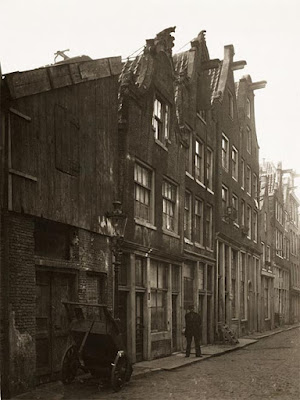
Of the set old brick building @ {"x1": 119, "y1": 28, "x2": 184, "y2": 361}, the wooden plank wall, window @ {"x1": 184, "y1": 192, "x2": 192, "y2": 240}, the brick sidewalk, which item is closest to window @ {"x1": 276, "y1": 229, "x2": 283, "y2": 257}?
the brick sidewalk

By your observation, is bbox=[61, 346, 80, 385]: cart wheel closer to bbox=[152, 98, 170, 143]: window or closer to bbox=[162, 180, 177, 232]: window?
bbox=[162, 180, 177, 232]: window

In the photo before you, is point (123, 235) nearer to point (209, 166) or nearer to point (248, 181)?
point (209, 166)

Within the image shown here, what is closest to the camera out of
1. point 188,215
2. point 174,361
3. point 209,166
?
point 174,361

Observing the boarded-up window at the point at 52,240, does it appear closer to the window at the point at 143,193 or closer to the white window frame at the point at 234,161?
the window at the point at 143,193

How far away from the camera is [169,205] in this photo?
874 inches

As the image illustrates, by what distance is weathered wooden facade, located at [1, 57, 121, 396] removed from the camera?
1170 cm

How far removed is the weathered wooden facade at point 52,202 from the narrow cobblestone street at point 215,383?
1332 millimetres

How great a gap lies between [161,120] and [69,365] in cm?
1095

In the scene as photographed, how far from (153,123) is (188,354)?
301 inches

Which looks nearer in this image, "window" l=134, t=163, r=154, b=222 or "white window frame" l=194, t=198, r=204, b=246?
"window" l=134, t=163, r=154, b=222

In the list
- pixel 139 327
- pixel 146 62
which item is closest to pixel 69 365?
pixel 139 327

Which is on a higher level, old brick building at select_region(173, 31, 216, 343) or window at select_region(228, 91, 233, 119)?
window at select_region(228, 91, 233, 119)

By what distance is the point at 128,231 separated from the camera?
1792 centimetres

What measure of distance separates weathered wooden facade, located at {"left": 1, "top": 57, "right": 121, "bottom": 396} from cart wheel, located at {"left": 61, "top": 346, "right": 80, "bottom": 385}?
2.10 ft
